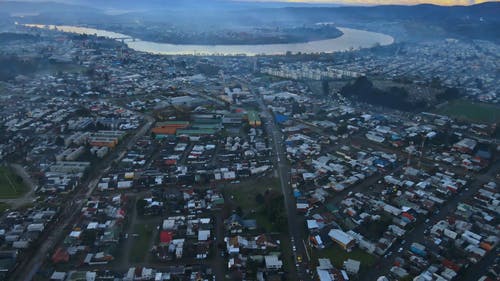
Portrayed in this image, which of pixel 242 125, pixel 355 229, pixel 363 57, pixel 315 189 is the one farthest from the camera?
pixel 363 57

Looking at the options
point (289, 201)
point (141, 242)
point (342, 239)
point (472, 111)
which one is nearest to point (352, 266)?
point (342, 239)

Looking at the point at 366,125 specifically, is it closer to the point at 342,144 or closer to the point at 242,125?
the point at 342,144

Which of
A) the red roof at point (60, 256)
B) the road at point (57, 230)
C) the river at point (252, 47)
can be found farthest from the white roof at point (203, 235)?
the river at point (252, 47)

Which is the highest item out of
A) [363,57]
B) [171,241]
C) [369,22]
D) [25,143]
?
[369,22]

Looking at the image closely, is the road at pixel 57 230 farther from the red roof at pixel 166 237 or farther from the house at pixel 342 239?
the house at pixel 342 239

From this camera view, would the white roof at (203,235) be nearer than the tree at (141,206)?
Yes

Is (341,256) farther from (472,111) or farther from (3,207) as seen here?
(472,111)

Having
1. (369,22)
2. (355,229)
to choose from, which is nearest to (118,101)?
(355,229)
